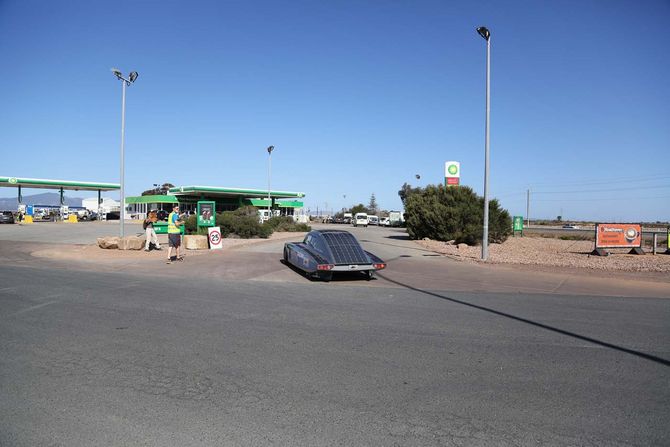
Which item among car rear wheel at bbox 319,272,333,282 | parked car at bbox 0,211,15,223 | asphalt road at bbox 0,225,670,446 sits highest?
parked car at bbox 0,211,15,223

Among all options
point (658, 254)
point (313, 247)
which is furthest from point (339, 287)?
A: point (658, 254)

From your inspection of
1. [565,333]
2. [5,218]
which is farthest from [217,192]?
[565,333]

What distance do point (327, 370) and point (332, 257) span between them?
285 inches

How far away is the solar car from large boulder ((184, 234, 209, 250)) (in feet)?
26.7

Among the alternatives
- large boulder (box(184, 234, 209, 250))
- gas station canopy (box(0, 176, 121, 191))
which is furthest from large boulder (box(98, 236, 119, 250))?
gas station canopy (box(0, 176, 121, 191))

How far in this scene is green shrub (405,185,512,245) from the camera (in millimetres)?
28719

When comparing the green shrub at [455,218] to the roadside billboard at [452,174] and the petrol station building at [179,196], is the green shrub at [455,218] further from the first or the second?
the petrol station building at [179,196]

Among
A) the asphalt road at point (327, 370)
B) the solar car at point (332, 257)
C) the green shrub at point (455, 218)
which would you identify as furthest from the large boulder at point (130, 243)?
the green shrub at point (455, 218)

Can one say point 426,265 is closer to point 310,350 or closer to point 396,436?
point 310,350

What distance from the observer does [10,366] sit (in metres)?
5.14

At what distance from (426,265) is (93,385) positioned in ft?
44.2

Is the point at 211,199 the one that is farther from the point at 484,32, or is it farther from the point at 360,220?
the point at 484,32

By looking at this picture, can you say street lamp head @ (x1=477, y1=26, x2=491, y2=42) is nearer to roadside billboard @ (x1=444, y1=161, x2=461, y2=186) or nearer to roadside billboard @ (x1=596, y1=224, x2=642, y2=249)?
roadside billboard @ (x1=596, y1=224, x2=642, y2=249)

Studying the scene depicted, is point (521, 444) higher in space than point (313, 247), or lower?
lower
